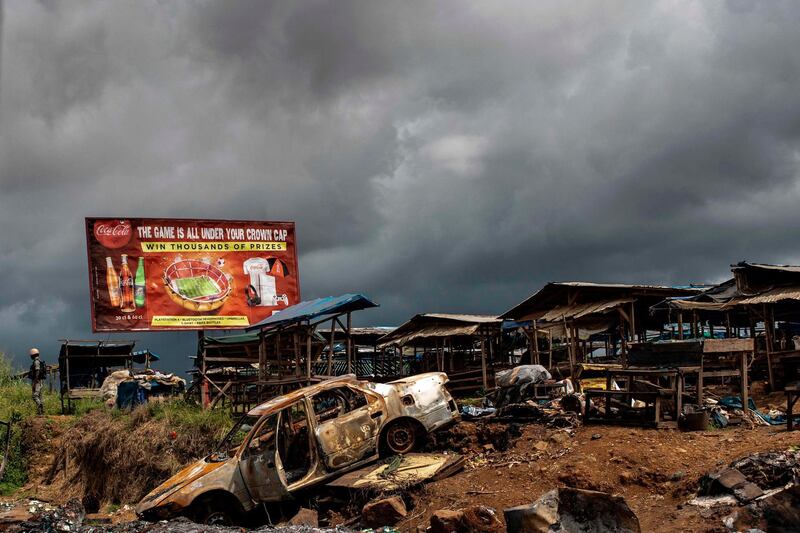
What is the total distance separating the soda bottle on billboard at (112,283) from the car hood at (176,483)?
1409cm

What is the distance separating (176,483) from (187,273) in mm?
14816

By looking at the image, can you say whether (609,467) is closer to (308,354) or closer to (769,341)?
(308,354)

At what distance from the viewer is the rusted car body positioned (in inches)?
432

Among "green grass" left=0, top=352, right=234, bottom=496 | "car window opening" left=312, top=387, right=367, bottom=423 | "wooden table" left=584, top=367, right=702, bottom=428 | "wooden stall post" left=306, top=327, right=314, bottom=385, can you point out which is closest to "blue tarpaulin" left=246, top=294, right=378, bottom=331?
"wooden stall post" left=306, top=327, right=314, bottom=385

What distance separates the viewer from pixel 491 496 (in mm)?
10156

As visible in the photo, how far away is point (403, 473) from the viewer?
36.1ft

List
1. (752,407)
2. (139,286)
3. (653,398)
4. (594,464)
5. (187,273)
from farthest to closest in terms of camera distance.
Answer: (187,273), (139,286), (752,407), (653,398), (594,464)

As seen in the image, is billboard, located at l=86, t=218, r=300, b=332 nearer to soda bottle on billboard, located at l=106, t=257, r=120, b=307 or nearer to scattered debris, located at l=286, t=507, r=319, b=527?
soda bottle on billboard, located at l=106, t=257, r=120, b=307

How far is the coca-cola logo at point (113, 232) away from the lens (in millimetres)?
24312

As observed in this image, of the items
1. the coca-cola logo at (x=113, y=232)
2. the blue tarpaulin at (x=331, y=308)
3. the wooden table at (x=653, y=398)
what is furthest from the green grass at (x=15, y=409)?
the wooden table at (x=653, y=398)

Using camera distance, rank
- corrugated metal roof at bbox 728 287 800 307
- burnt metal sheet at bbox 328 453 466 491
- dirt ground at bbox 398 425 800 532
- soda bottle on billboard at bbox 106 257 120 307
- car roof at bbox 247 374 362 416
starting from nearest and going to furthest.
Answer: dirt ground at bbox 398 425 800 532
burnt metal sheet at bbox 328 453 466 491
car roof at bbox 247 374 362 416
corrugated metal roof at bbox 728 287 800 307
soda bottle on billboard at bbox 106 257 120 307

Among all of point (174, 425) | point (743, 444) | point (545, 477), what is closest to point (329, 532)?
point (545, 477)

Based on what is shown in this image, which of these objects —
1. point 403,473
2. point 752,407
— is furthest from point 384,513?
point 752,407

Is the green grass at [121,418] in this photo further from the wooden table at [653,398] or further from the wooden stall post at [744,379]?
the wooden stall post at [744,379]
